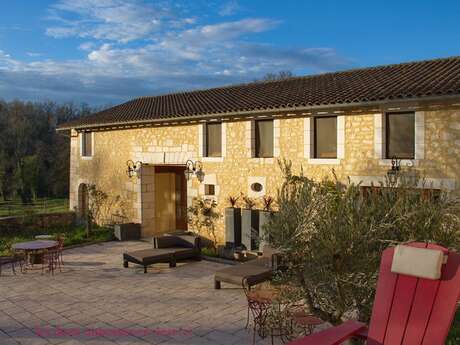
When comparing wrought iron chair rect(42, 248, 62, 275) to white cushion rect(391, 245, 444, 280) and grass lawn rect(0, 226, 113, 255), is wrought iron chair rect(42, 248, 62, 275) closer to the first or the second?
grass lawn rect(0, 226, 113, 255)

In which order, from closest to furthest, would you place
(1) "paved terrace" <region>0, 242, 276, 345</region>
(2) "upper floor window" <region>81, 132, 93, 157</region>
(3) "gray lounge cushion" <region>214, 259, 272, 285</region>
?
1. (1) "paved terrace" <region>0, 242, 276, 345</region>
2. (3) "gray lounge cushion" <region>214, 259, 272, 285</region>
3. (2) "upper floor window" <region>81, 132, 93, 157</region>

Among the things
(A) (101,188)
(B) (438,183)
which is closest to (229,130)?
(B) (438,183)

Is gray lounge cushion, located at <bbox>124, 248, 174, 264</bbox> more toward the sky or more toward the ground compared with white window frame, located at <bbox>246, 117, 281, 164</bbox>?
more toward the ground

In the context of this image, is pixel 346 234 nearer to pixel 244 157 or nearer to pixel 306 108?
pixel 306 108

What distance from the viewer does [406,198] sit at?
13.9ft

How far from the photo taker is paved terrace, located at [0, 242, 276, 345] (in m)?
5.96

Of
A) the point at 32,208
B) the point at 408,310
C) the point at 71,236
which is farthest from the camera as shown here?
A: the point at 32,208

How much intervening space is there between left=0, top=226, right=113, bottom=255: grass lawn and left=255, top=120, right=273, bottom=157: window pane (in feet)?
18.9

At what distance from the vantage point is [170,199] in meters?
15.3

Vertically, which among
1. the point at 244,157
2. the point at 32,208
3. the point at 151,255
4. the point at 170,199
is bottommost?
the point at 32,208

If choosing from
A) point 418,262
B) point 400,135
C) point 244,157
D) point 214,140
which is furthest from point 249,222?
point 418,262

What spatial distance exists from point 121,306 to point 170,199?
816cm

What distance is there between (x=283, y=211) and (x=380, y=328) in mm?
1326


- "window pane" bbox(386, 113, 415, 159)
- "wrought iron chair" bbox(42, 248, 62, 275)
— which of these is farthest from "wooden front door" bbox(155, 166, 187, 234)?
"window pane" bbox(386, 113, 415, 159)
